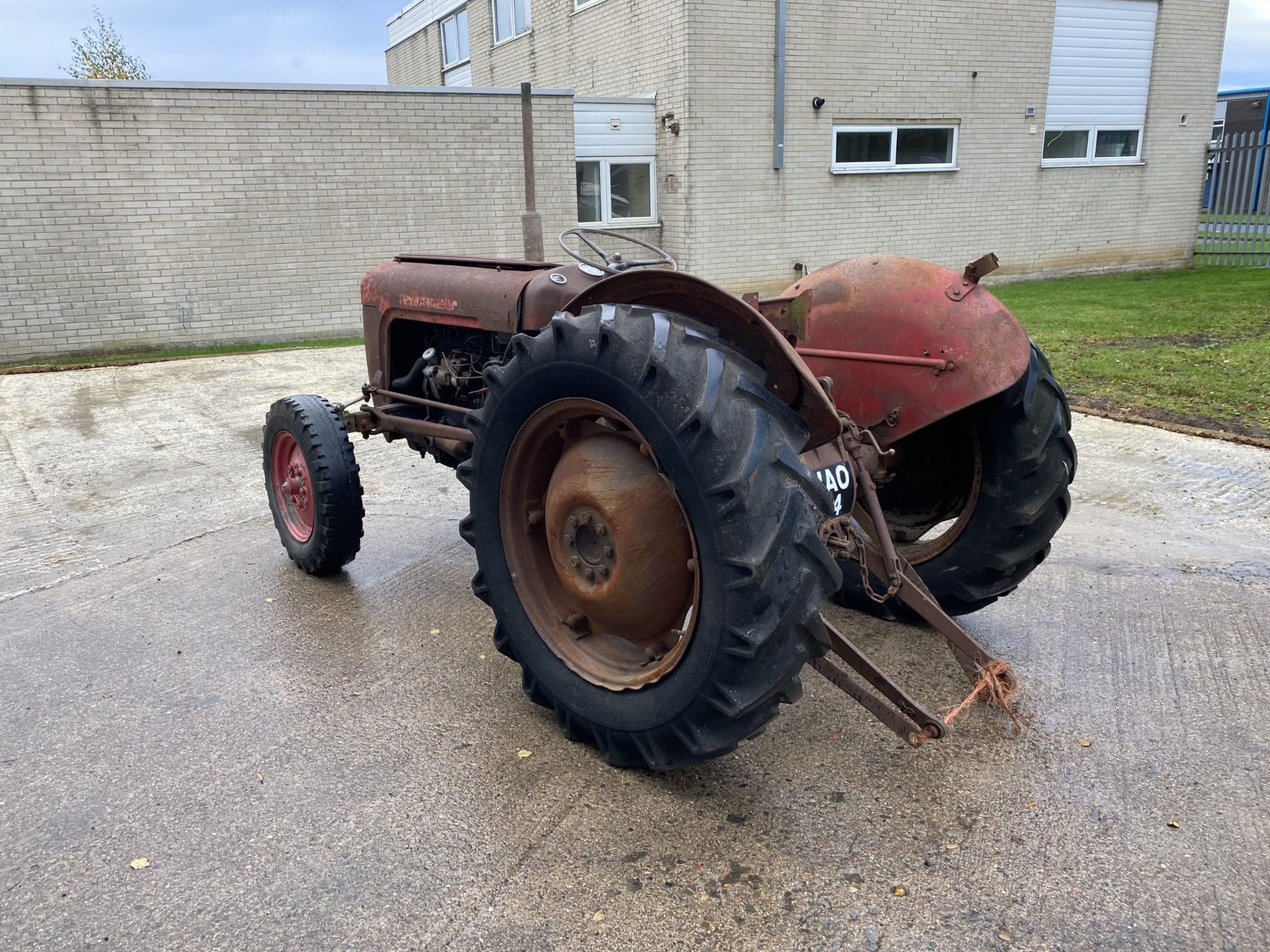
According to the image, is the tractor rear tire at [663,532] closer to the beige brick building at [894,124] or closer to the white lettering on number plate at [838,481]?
the white lettering on number plate at [838,481]

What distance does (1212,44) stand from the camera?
16672mm

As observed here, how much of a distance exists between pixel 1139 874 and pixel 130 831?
262 centimetres

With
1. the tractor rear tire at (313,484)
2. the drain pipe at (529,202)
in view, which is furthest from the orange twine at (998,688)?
the drain pipe at (529,202)

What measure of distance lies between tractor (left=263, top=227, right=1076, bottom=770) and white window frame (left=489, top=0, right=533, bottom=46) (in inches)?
604

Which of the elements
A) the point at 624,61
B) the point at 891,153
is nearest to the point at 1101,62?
the point at 891,153

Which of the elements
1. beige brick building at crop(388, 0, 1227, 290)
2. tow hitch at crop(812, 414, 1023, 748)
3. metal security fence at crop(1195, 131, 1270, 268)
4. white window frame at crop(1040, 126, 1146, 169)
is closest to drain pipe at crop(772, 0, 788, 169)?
beige brick building at crop(388, 0, 1227, 290)

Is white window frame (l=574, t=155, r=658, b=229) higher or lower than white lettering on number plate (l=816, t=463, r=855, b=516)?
higher

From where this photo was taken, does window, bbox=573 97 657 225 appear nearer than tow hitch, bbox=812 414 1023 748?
No

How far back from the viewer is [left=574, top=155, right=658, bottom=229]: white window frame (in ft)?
46.6

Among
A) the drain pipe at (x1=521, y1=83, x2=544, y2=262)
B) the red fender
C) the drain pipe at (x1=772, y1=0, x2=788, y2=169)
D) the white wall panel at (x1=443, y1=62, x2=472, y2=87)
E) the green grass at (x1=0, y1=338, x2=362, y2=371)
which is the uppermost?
the white wall panel at (x1=443, y1=62, x2=472, y2=87)

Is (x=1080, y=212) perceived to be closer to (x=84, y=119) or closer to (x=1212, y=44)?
(x=1212, y=44)

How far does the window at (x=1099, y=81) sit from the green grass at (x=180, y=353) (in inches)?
469

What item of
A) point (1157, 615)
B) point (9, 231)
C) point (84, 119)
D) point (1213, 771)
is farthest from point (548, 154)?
point (1213, 771)

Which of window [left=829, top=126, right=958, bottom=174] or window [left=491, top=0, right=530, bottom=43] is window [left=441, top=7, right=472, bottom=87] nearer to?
window [left=491, top=0, right=530, bottom=43]
